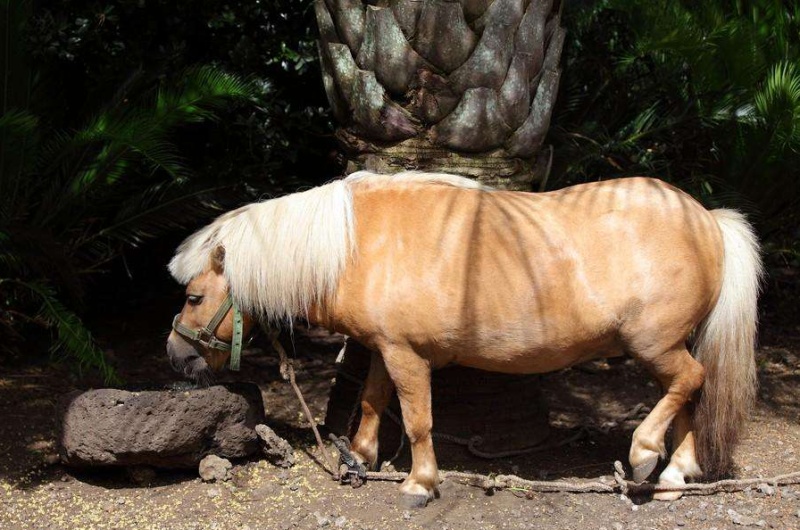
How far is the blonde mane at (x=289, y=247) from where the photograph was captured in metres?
4.01

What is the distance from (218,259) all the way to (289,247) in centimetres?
36

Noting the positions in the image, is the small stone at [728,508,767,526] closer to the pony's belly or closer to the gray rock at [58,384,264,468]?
the pony's belly

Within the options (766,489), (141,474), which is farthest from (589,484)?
Answer: (141,474)

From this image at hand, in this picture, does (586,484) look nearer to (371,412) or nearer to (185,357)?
(371,412)

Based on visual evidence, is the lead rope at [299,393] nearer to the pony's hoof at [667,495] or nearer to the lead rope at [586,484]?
the lead rope at [586,484]

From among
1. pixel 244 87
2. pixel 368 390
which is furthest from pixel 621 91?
pixel 368 390

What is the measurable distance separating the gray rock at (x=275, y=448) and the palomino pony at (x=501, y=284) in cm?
54

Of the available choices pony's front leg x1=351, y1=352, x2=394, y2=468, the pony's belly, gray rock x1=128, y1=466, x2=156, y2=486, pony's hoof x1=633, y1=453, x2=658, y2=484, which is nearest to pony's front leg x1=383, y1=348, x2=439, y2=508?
the pony's belly

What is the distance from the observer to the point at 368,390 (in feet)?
14.6

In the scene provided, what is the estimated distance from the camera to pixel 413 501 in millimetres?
4082

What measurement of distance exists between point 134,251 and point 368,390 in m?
2.81

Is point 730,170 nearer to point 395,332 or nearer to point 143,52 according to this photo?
point 395,332

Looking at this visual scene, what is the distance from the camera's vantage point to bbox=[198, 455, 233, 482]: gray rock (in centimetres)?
432

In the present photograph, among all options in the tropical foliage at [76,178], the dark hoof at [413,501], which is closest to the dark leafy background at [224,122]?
the tropical foliage at [76,178]
